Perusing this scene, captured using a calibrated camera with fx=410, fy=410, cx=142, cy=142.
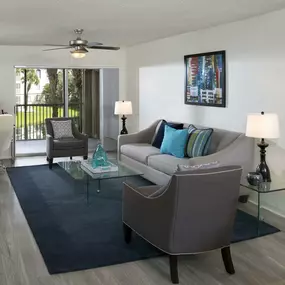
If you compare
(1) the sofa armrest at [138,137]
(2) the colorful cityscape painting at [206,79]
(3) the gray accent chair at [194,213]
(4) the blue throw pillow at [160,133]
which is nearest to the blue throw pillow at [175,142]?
(4) the blue throw pillow at [160,133]

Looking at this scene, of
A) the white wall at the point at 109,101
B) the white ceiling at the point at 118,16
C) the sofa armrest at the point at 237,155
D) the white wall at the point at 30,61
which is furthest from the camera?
the white wall at the point at 109,101

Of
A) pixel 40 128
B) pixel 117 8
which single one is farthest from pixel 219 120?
pixel 40 128

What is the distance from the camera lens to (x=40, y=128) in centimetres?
967

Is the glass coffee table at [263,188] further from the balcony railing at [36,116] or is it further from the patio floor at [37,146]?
the balcony railing at [36,116]

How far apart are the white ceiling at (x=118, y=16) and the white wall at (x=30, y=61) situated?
142 centimetres

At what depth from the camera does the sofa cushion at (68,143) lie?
7.07 meters

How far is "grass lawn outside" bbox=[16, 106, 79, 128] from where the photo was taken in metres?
9.30

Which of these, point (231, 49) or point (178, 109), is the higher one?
point (231, 49)

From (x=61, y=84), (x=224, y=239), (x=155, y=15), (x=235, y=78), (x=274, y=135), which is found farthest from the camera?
(x=61, y=84)

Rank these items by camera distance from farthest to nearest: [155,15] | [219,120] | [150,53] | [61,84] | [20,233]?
[61,84]
[150,53]
[219,120]
[155,15]
[20,233]

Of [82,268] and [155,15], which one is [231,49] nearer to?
[155,15]

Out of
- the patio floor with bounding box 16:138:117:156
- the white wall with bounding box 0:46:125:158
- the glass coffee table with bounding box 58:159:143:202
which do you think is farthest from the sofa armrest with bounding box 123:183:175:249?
the patio floor with bounding box 16:138:117:156

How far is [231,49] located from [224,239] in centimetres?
303

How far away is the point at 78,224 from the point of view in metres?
4.36
